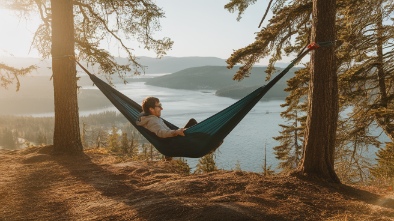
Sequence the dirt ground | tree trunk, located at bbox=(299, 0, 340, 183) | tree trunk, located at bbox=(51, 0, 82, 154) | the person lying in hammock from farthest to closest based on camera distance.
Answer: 1. tree trunk, located at bbox=(51, 0, 82, 154)
2. the person lying in hammock
3. tree trunk, located at bbox=(299, 0, 340, 183)
4. the dirt ground

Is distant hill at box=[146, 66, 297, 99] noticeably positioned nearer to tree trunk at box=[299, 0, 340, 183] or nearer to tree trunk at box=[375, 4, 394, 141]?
tree trunk at box=[375, 4, 394, 141]

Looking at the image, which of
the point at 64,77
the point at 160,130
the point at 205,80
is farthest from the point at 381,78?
the point at 205,80

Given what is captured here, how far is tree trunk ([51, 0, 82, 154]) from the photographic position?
500cm

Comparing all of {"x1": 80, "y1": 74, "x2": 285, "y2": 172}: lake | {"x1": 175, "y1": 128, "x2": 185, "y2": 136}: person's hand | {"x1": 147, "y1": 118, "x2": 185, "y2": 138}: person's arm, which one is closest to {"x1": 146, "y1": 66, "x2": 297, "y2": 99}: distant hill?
{"x1": 80, "y1": 74, "x2": 285, "y2": 172}: lake

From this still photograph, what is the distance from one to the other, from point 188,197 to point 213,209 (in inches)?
17.9

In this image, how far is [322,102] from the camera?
130 inches

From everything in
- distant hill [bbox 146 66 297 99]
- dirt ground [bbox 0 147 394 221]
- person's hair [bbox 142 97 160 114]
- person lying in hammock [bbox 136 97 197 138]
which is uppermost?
distant hill [bbox 146 66 297 99]

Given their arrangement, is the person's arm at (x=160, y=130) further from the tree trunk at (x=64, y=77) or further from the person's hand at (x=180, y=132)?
the tree trunk at (x=64, y=77)

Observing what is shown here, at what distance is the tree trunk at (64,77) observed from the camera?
500 cm

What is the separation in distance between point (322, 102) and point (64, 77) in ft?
13.0

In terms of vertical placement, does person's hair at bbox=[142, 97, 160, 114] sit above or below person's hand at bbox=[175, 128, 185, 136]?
above

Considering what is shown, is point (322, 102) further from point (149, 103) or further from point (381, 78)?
point (381, 78)

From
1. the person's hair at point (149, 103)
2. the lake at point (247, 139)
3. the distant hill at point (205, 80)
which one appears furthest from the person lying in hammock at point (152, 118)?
the distant hill at point (205, 80)

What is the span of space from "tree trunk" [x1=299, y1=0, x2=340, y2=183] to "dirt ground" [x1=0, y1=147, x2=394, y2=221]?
0.25 meters
